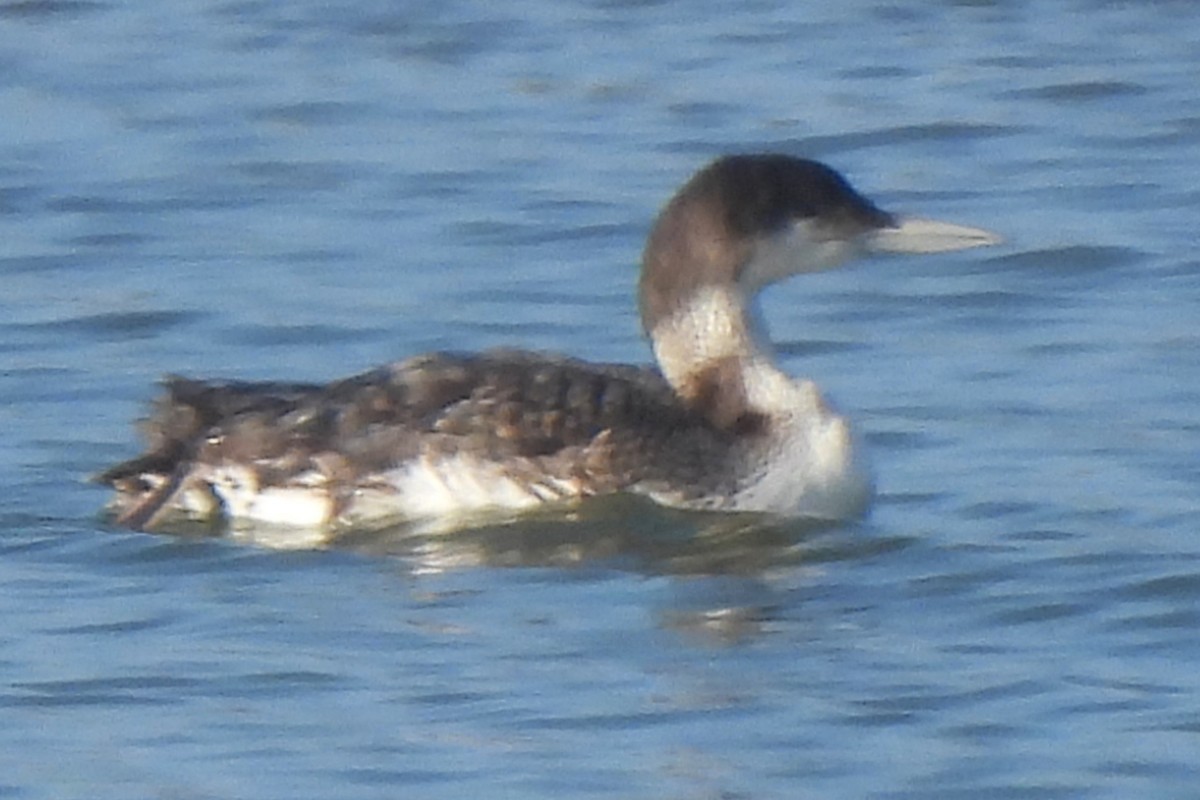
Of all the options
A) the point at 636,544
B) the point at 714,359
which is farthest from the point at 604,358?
the point at 636,544

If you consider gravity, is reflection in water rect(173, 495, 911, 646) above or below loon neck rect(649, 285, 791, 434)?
below

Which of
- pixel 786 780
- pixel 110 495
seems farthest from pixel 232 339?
pixel 786 780

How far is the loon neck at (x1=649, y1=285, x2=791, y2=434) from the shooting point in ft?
35.3

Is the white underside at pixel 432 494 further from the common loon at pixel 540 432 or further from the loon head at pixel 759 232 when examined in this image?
the loon head at pixel 759 232

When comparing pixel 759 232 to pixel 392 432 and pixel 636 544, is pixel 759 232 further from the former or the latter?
pixel 392 432

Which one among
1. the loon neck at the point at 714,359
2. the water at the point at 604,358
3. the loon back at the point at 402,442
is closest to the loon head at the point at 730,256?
the loon neck at the point at 714,359

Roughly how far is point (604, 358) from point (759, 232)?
152cm

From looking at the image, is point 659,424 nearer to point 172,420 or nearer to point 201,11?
point 172,420

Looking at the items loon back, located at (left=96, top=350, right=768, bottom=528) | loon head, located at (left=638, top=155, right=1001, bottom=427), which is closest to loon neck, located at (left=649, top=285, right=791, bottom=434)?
loon head, located at (left=638, top=155, right=1001, bottom=427)

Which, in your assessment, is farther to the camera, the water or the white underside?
the white underside

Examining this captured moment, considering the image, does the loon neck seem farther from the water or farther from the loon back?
the water

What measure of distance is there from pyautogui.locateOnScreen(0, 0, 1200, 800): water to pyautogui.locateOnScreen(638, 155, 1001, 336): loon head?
61cm

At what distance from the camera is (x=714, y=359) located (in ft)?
35.4

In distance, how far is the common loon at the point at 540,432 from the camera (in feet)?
34.1
